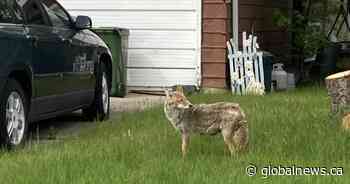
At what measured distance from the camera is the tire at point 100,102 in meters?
10.0

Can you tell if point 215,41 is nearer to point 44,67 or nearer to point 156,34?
point 156,34

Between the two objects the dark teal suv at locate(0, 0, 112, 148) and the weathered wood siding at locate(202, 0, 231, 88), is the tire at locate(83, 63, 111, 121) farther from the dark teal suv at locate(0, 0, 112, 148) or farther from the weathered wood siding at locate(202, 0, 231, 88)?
the weathered wood siding at locate(202, 0, 231, 88)

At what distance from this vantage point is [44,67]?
26.4 feet

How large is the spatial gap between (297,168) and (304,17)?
10.7 meters

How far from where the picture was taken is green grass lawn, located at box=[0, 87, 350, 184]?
570 centimetres

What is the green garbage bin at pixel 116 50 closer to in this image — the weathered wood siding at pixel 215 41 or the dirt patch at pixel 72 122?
the dirt patch at pixel 72 122

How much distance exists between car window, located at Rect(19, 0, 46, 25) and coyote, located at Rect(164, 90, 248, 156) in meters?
2.14

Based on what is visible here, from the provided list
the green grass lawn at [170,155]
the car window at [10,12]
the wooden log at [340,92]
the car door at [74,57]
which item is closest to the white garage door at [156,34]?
the car door at [74,57]

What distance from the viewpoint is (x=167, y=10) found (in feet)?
45.0

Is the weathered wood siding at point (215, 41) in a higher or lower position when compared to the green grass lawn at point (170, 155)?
higher

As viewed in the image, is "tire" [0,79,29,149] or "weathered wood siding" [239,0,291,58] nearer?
"tire" [0,79,29,149]

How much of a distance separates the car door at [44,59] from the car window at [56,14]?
23cm

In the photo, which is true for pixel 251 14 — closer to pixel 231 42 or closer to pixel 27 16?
pixel 231 42

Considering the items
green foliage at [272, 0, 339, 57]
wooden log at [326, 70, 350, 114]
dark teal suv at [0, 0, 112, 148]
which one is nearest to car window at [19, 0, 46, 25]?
dark teal suv at [0, 0, 112, 148]
